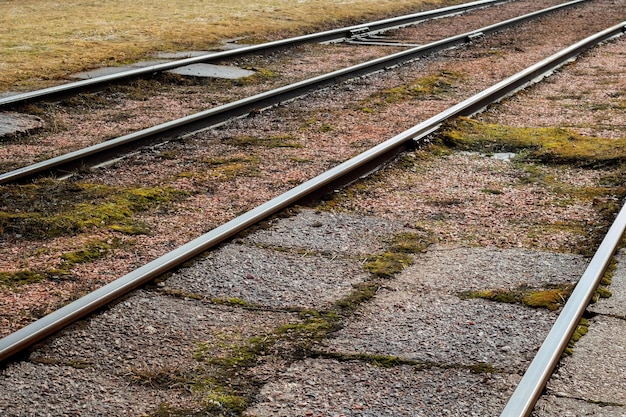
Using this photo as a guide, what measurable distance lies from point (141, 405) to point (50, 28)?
45.4ft

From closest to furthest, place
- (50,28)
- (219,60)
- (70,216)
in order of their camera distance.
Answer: (70,216), (219,60), (50,28)

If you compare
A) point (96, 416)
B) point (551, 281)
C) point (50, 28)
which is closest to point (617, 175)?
point (551, 281)

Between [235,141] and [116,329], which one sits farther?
[235,141]

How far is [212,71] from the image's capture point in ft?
40.3

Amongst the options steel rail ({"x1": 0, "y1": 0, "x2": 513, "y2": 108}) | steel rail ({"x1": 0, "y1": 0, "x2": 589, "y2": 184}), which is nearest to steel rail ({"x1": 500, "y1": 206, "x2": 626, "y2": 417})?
steel rail ({"x1": 0, "y1": 0, "x2": 589, "y2": 184})

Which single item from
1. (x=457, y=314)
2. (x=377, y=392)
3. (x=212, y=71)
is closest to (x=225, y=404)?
(x=377, y=392)

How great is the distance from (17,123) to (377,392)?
6.05 m

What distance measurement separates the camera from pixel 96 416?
3.67 metres

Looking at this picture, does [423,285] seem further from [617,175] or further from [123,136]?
[123,136]

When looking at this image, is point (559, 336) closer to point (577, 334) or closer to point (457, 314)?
point (577, 334)

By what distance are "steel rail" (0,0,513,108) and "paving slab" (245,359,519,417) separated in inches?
247

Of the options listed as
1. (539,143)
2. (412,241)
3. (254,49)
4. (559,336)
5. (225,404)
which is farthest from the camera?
(254,49)

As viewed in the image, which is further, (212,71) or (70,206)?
(212,71)

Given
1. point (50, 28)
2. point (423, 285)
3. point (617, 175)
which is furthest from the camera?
→ point (50, 28)
